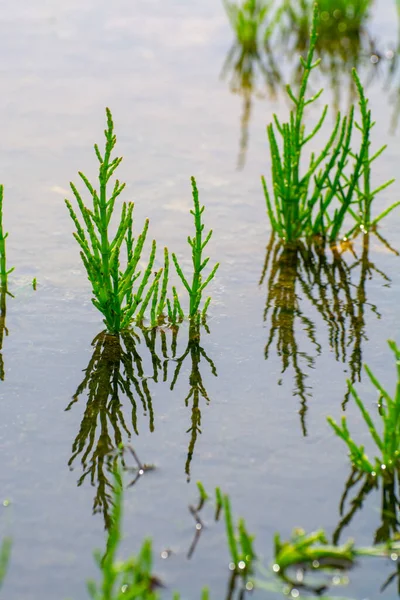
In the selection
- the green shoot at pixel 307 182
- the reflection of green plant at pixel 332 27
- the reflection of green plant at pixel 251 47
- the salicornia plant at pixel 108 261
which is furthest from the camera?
the reflection of green plant at pixel 332 27

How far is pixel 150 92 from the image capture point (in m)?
5.68

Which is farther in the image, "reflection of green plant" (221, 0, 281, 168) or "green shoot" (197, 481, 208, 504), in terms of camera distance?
"reflection of green plant" (221, 0, 281, 168)

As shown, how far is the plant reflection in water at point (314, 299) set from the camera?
315cm

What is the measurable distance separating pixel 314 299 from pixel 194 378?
2.46 feet

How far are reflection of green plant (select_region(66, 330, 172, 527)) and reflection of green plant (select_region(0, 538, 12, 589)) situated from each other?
25 cm

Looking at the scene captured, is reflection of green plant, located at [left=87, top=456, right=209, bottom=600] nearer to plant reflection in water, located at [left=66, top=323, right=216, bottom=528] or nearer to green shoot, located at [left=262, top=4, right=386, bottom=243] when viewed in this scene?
plant reflection in water, located at [left=66, top=323, right=216, bottom=528]

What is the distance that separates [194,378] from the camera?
3.04m

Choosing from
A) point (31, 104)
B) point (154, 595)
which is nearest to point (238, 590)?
point (154, 595)

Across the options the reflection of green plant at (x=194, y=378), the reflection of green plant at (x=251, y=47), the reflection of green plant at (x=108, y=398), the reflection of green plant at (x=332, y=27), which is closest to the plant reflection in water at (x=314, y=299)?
the reflection of green plant at (x=194, y=378)

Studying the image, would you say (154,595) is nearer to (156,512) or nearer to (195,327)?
(156,512)

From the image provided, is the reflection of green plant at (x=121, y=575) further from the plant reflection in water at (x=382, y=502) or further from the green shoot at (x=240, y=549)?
the plant reflection in water at (x=382, y=502)

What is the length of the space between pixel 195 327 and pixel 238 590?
1.27m

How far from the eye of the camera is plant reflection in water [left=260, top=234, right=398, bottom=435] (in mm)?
3154

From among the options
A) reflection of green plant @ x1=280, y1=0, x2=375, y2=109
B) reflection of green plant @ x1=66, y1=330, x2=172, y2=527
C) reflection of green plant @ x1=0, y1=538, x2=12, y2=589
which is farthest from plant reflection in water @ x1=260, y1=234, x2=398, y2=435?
reflection of green plant @ x1=280, y1=0, x2=375, y2=109
